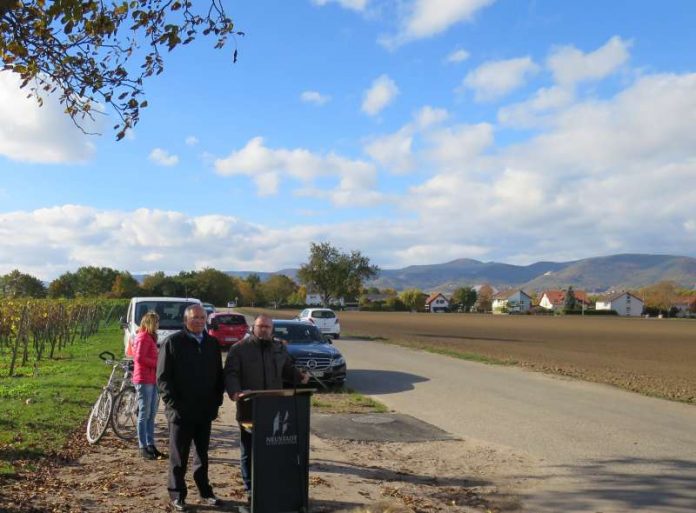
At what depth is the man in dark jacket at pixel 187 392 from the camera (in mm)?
5645

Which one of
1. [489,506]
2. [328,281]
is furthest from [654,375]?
[328,281]

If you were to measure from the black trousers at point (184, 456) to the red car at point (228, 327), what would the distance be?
18.8 m

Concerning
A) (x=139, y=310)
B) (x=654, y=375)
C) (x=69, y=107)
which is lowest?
(x=654, y=375)

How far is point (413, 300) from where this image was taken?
175 metres

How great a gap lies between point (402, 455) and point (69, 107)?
578cm

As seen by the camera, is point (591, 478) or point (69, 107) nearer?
point (591, 478)

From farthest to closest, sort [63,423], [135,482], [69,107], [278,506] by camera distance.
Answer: [63,423]
[69,107]
[135,482]
[278,506]

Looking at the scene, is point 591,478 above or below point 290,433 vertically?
below

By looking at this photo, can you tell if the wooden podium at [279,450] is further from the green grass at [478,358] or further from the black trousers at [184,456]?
the green grass at [478,358]

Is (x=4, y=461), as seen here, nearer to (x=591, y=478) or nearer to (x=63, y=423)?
(x=63, y=423)

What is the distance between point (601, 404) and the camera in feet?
40.5

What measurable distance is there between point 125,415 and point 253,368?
3713 mm

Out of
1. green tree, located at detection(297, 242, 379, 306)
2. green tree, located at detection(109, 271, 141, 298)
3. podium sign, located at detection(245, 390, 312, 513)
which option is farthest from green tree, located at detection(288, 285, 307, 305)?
podium sign, located at detection(245, 390, 312, 513)

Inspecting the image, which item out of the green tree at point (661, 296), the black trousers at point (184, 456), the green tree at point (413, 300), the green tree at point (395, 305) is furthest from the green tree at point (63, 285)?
the green tree at point (661, 296)
